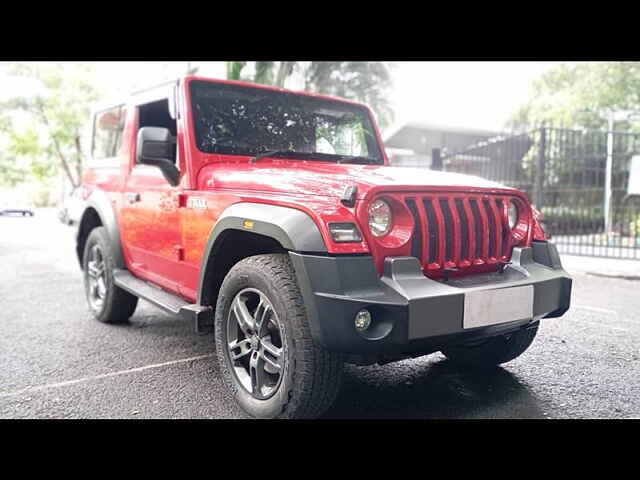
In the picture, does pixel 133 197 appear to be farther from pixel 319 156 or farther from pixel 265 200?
pixel 265 200

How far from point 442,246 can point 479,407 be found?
0.97 m

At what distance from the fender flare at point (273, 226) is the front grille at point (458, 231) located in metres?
0.53

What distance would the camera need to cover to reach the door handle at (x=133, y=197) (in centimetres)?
412

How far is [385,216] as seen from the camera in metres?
2.58

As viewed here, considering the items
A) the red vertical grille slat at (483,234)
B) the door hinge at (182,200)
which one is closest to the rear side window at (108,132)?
the door hinge at (182,200)

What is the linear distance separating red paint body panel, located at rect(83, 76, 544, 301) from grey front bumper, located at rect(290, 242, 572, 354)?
0.28 feet

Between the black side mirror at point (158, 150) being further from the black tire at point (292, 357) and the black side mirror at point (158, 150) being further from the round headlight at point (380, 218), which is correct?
the round headlight at point (380, 218)

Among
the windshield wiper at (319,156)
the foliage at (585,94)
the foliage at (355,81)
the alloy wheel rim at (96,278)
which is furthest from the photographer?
the foliage at (355,81)

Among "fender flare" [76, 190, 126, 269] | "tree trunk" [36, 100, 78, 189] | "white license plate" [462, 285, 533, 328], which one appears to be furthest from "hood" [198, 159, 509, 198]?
"tree trunk" [36, 100, 78, 189]

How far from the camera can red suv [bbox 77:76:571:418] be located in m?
2.35

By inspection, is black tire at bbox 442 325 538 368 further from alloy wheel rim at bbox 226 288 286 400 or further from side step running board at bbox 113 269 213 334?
side step running board at bbox 113 269 213 334

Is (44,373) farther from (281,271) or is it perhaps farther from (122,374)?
(281,271)
